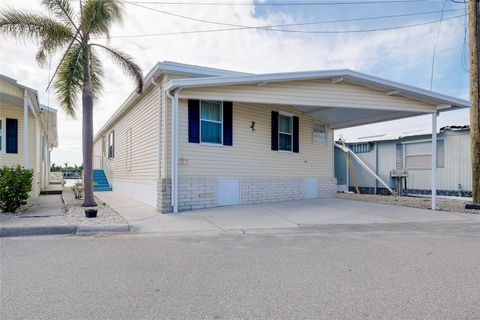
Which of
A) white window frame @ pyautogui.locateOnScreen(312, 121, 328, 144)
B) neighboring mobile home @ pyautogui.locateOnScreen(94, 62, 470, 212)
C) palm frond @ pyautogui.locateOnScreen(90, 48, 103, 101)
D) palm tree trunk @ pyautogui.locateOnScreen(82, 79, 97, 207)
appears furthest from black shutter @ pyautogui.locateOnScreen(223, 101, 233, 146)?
white window frame @ pyautogui.locateOnScreen(312, 121, 328, 144)

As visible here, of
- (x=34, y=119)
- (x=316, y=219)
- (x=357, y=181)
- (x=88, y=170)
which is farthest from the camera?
(x=357, y=181)

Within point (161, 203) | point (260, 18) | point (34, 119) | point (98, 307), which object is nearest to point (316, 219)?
point (161, 203)

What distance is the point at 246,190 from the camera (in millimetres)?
10367

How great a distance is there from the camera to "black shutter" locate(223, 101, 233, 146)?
978 cm

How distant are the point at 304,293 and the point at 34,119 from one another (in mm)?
12791

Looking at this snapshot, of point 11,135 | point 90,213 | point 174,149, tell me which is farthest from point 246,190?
point 11,135

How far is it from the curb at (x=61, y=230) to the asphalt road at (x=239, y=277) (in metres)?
0.39

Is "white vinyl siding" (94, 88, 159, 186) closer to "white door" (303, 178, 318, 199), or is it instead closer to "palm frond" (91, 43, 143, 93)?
"palm frond" (91, 43, 143, 93)

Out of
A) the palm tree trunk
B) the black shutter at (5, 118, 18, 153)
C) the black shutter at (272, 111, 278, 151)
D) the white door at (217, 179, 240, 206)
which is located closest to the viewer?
the palm tree trunk

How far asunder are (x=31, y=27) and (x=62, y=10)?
0.98 metres

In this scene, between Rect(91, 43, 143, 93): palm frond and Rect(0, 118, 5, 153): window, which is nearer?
Rect(91, 43, 143, 93): palm frond

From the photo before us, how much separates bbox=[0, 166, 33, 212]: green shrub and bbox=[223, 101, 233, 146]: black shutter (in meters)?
5.57

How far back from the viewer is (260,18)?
1439cm

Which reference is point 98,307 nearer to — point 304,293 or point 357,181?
point 304,293
